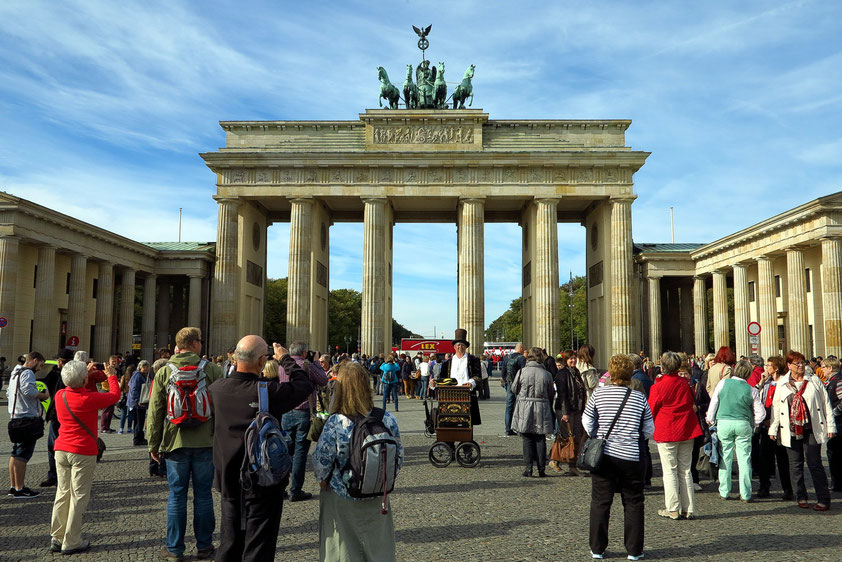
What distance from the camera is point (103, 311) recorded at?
41250 millimetres

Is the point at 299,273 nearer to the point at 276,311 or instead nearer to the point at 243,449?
the point at 243,449

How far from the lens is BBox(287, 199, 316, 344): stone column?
136ft

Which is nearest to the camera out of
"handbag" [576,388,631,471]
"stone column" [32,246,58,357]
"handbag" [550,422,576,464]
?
"handbag" [576,388,631,471]

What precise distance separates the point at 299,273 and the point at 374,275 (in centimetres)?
490

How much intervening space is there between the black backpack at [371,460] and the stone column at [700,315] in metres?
44.7

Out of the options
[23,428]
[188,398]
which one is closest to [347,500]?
[188,398]

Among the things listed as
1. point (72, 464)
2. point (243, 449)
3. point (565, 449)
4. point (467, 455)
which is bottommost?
point (467, 455)

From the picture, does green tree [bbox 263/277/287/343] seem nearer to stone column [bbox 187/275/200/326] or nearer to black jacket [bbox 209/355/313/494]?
stone column [bbox 187/275/200/326]

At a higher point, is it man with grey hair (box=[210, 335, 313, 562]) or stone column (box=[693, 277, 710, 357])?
stone column (box=[693, 277, 710, 357])

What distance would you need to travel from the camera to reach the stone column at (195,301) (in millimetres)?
45900

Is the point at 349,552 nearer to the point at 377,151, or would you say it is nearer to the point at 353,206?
the point at 377,151

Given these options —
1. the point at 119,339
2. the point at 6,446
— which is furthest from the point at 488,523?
the point at 119,339

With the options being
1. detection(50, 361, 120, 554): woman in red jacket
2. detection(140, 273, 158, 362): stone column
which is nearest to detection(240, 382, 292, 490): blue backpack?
detection(50, 361, 120, 554): woman in red jacket

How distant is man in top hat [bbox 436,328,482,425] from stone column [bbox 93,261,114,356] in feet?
114
